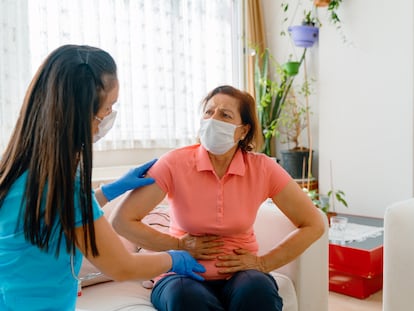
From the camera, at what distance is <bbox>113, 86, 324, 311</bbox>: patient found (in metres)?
1.50

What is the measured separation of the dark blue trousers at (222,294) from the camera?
1.32m

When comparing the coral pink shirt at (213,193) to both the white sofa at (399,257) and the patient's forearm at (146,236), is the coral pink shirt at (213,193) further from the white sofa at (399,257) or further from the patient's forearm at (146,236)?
the white sofa at (399,257)

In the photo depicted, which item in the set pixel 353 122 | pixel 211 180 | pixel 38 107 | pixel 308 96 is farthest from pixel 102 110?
pixel 308 96

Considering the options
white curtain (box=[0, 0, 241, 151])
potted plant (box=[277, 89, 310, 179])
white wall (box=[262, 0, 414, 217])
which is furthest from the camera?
potted plant (box=[277, 89, 310, 179])

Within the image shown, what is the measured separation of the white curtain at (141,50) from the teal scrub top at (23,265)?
1.55m

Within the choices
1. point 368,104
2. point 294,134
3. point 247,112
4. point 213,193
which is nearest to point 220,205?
point 213,193

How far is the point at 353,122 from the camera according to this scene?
3.12 meters

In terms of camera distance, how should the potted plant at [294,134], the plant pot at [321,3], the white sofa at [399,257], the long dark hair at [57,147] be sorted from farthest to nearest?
the potted plant at [294,134] < the plant pot at [321,3] < the white sofa at [399,257] < the long dark hair at [57,147]

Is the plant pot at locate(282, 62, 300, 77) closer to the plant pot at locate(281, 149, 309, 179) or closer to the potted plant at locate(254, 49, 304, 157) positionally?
the potted plant at locate(254, 49, 304, 157)

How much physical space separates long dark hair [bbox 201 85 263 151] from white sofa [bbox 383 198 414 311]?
602 mm

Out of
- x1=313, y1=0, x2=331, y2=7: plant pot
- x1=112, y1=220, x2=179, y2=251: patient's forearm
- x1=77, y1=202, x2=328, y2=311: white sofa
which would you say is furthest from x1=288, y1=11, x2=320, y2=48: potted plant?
x1=112, y1=220, x2=179, y2=251: patient's forearm

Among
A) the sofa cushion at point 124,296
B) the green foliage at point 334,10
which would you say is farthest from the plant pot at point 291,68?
the sofa cushion at point 124,296

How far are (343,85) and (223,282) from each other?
2150 millimetres

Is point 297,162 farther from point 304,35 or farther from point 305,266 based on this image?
point 305,266
